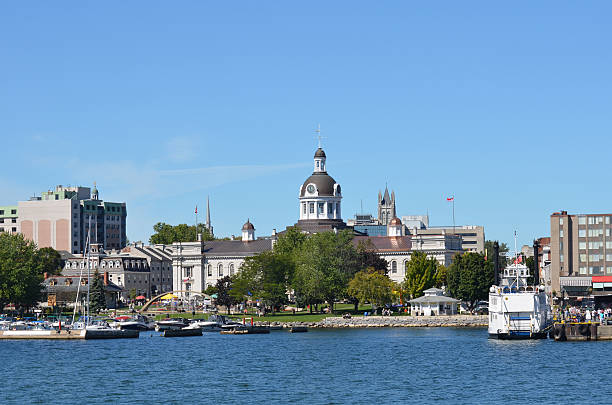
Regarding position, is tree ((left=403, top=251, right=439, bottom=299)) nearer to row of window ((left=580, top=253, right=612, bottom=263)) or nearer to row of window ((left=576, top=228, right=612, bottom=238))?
row of window ((left=580, top=253, right=612, bottom=263))

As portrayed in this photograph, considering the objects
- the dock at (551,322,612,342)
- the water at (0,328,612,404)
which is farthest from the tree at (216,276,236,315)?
the dock at (551,322,612,342)

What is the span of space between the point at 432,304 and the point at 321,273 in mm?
15731

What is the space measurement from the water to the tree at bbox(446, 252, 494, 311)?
37108 mm

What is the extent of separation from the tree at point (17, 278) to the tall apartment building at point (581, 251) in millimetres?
74979

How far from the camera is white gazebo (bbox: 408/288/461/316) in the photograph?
509 feet

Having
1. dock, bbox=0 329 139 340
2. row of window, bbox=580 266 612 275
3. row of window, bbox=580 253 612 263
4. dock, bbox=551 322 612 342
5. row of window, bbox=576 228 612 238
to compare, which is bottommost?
dock, bbox=0 329 139 340

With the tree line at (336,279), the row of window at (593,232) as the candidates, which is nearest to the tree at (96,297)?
the tree line at (336,279)

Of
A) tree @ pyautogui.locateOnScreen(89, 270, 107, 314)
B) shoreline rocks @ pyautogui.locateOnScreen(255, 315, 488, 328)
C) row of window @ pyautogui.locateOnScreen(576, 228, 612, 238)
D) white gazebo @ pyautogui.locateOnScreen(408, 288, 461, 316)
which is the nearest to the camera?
shoreline rocks @ pyautogui.locateOnScreen(255, 315, 488, 328)

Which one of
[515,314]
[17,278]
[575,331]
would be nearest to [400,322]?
[515,314]

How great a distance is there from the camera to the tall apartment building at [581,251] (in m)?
162

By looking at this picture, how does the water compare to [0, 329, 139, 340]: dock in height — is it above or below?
below

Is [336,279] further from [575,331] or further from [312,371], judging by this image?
[312,371]

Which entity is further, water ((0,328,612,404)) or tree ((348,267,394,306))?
tree ((348,267,394,306))

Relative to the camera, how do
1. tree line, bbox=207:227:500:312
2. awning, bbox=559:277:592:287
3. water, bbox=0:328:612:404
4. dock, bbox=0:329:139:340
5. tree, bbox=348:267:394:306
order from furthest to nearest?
awning, bbox=559:277:592:287 → tree line, bbox=207:227:500:312 → tree, bbox=348:267:394:306 → dock, bbox=0:329:139:340 → water, bbox=0:328:612:404
